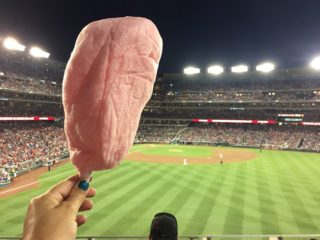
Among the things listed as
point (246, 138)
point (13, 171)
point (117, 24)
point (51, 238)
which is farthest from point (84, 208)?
point (246, 138)

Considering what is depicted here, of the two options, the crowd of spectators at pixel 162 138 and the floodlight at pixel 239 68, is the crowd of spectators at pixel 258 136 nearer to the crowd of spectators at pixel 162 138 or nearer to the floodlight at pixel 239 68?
the crowd of spectators at pixel 162 138

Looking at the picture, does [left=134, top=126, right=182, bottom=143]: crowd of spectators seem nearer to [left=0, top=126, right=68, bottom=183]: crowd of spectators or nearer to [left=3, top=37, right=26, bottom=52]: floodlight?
[left=0, top=126, right=68, bottom=183]: crowd of spectators

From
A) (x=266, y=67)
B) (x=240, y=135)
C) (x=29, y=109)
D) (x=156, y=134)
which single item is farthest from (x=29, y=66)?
(x=266, y=67)

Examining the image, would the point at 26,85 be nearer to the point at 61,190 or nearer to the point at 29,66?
the point at 29,66

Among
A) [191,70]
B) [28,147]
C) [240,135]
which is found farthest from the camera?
[191,70]

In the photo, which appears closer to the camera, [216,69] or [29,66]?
[29,66]

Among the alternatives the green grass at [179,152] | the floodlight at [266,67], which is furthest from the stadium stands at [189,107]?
the green grass at [179,152]
